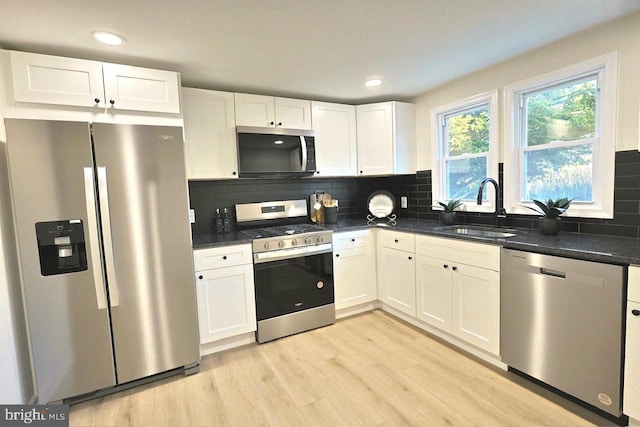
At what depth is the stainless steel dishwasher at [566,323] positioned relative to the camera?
155 centimetres

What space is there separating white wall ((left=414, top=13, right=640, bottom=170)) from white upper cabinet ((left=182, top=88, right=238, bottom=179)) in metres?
2.19

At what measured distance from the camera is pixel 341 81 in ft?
9.00

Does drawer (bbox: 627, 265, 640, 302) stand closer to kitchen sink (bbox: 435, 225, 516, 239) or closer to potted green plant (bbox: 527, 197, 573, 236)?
potted green plant (bbox: 527, 197, 573, 236)

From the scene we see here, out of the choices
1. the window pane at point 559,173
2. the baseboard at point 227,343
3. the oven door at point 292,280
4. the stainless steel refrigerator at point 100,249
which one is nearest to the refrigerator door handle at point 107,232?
the stainless steel refrigerator at point 100,249

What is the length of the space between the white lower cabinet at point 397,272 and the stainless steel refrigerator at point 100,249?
177cm

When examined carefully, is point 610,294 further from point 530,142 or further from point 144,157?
point 144,157

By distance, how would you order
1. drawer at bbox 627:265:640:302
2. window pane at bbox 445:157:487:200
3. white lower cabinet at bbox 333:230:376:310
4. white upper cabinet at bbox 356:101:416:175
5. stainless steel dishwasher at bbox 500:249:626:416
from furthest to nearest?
1. white upper cabinet at bbox 356:101:416:175
2. white lower cabinet at bbox 333:230:376:310
3. window pane at bbox 445:157:487:200
4. stainless steel dishwasher at bbox 500:249:626:416
5. drawer at bbox 627:265:640:302

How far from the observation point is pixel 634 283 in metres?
1.46

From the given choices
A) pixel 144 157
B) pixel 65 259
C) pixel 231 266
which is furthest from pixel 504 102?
pixel 65 259

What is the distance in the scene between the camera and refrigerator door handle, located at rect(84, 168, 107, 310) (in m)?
1.84

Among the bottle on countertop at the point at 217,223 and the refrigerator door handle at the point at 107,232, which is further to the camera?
the bottle on countertop at the point at 217,223

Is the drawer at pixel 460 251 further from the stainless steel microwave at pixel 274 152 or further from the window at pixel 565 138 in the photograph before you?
the stainless steel microwave at pixel 274 152

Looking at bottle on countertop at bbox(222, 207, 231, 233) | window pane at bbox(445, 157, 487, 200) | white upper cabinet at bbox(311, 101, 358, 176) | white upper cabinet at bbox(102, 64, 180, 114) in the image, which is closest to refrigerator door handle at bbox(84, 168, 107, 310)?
white upper cabinet at bbox(102, 64, 180, 114)

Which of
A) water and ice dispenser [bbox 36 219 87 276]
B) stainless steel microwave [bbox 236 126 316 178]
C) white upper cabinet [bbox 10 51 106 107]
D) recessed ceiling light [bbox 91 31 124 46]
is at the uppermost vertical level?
recessed ceiling light [bbox 91 31 124 46]
